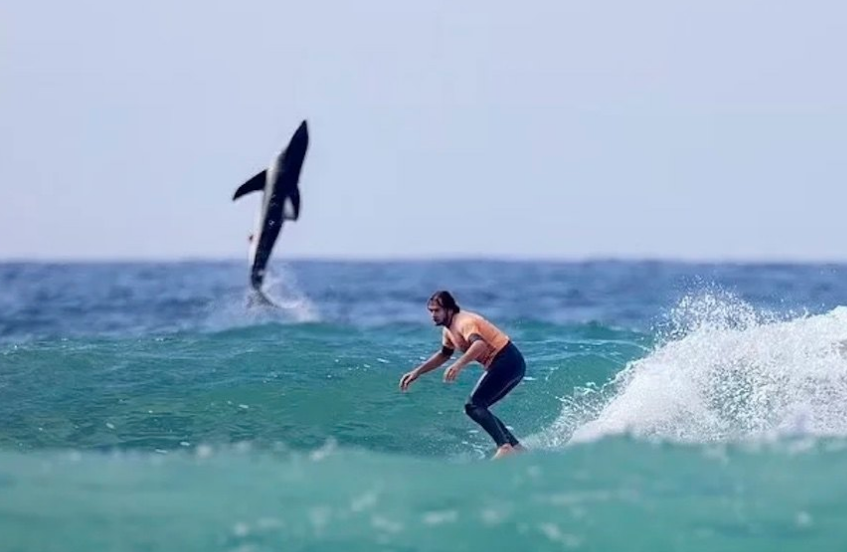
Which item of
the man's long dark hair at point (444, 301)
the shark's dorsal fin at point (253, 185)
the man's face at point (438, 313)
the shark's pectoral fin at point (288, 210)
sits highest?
the shark's dorsal fin at point (253, 185)

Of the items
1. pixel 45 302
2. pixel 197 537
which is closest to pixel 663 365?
pixel 197 537

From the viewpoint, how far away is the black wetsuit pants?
12.7 metres

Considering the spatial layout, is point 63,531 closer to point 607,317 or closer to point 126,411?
point 126,411

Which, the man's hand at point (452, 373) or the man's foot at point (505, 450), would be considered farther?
the man's foot at point (505, 450)

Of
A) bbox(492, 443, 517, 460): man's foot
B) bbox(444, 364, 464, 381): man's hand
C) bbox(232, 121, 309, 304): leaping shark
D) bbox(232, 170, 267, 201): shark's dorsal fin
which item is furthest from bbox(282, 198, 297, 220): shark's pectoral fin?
bbox(492, 443, 517, 460): man's foot

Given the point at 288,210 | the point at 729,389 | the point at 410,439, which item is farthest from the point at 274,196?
the point at 729,389

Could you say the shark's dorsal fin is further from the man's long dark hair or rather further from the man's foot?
the man's foot

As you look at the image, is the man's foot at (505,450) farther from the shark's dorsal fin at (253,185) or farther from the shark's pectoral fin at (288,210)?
the shark's dorsal fin at (253,185)

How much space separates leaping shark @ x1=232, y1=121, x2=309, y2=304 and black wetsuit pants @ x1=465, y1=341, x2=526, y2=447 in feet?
11.6

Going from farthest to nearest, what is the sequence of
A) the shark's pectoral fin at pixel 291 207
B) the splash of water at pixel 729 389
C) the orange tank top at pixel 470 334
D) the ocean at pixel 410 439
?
the shark's pectoral fin at pixel 291 207
the splash of water at pixel 729 389
the orange tank top at pixel 470 334
the ocean at pixel 410 439

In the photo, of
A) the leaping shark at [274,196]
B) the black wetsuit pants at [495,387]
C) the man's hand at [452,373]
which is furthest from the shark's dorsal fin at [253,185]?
the man's hand at [452,373]

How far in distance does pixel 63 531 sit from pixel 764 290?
31.9 metres

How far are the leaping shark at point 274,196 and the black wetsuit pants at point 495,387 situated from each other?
3.53 m

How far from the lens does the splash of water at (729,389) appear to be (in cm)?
1460
